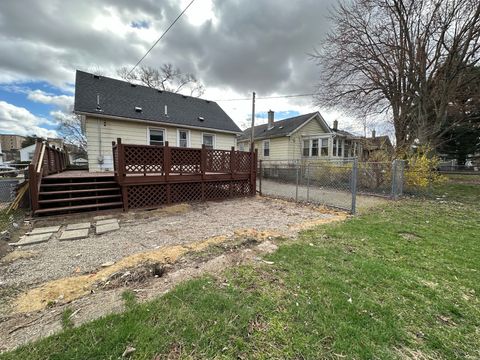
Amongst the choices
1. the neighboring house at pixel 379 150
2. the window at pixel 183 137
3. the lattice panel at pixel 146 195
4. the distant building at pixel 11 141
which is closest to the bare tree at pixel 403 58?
the neighboring house at pixel 379 150

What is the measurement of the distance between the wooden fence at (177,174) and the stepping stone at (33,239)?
2.14m

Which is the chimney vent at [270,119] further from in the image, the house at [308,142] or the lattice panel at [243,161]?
the lattice panel at [243,161]

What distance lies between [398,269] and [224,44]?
43.8 feet

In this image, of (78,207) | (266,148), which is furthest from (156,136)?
(266,148)

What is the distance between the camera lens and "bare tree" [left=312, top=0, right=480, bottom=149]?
384 inches

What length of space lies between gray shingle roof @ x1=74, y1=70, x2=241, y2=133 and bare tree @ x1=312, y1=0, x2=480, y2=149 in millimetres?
7469

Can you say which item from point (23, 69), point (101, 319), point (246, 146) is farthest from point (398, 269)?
point (23, 69)

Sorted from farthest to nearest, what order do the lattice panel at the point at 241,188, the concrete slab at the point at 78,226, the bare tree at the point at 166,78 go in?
the bare tree at the point at 166,78
the lattice panel at the point at 241,188
the concrete slab at the point at 78,226

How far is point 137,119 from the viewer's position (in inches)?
401

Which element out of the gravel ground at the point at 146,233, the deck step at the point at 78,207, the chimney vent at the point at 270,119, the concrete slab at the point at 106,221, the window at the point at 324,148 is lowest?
the gravel ground at the point at 146,233

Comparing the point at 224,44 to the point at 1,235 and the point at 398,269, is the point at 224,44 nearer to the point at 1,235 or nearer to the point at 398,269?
the point at 1,235

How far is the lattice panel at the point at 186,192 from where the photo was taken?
291 inches

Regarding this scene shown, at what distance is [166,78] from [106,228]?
24.0m

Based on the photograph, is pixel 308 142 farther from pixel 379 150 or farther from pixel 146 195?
pixel 146 195
